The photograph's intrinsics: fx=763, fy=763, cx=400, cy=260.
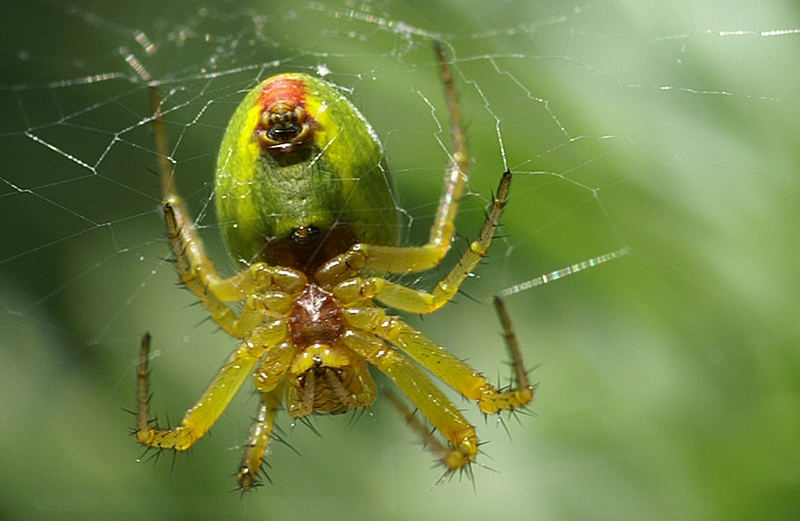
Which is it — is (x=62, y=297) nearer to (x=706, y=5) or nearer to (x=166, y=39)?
(x=166, y=39)

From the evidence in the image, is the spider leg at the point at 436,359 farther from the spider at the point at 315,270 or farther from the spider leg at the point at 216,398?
the spider leg at the point at 216,398

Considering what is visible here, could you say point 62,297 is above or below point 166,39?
below

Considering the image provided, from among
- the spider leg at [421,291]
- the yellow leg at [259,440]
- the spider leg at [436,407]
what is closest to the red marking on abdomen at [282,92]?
the spider leg at [421,291]

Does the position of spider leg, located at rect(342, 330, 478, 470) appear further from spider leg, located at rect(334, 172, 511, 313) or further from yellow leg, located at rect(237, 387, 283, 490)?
yellow leg, located at rect(237, 387, 283, 490)

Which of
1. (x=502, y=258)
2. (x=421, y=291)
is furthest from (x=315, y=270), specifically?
(x=502, y=258)

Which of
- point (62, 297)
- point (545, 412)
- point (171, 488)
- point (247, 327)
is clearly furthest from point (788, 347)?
point (62, 297)

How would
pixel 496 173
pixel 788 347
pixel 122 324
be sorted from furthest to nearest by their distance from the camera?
pixel 122 324 → pixel 496 173 → pixel 788 347

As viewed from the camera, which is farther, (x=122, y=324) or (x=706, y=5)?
(x=122, y=324)

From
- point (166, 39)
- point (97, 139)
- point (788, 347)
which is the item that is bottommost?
point (788, 347)
